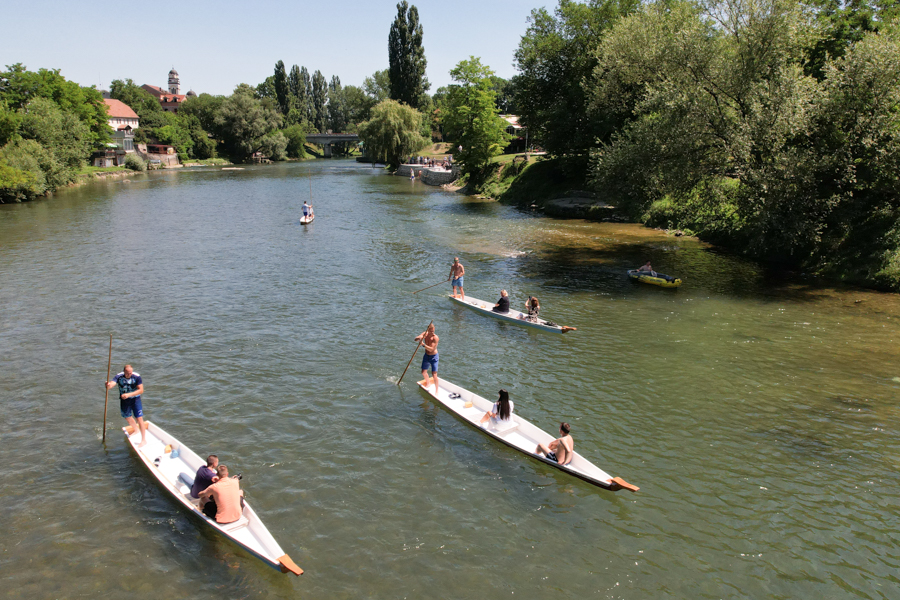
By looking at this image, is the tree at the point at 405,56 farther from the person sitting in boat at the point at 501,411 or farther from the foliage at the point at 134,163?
the person sitting in boat at the point at 501,411

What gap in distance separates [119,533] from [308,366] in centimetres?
866

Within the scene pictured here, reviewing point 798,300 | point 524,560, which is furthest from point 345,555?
point 798,300

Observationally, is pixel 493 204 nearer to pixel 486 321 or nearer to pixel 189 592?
pixel 486 321

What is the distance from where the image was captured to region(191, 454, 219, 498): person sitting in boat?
12.0 m

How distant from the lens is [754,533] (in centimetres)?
1173

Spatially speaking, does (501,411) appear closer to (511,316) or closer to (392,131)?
(511,316)

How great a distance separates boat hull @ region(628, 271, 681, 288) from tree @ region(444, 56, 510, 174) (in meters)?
44.8

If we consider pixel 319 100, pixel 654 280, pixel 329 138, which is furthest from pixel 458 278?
pixel 319 100

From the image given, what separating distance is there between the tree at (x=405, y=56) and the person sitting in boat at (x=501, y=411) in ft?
366

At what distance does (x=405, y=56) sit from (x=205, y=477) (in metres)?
117

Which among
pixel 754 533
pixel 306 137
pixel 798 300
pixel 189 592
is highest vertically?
pixel 306 137

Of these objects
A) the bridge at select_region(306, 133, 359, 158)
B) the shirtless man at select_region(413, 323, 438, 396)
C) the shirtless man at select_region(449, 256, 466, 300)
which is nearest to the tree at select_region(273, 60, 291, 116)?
the bridge at select_region(306, 133, 359, 158)

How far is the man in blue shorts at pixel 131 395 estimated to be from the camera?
14477 mm

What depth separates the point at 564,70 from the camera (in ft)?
197
